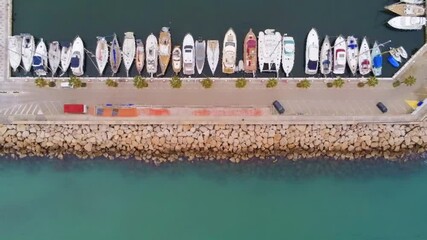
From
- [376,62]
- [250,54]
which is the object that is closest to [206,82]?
[250,54]

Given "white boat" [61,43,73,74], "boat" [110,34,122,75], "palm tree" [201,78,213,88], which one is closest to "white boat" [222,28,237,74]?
"palm tree" [201,78,213,88]

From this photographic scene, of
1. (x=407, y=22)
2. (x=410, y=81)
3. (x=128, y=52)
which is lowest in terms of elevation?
(x=410, y=81)

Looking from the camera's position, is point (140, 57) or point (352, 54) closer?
point (140, 57)

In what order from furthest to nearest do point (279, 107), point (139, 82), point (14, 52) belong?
point (279, 107), point (14, 52), point (139, 82)

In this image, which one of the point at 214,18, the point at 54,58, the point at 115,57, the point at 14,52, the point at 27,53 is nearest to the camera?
the point at 14,52

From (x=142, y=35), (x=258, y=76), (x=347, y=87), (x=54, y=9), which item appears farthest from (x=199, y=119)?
(x=54, y=9)

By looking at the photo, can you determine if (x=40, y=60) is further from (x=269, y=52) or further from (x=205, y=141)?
(x=269, y=52)
